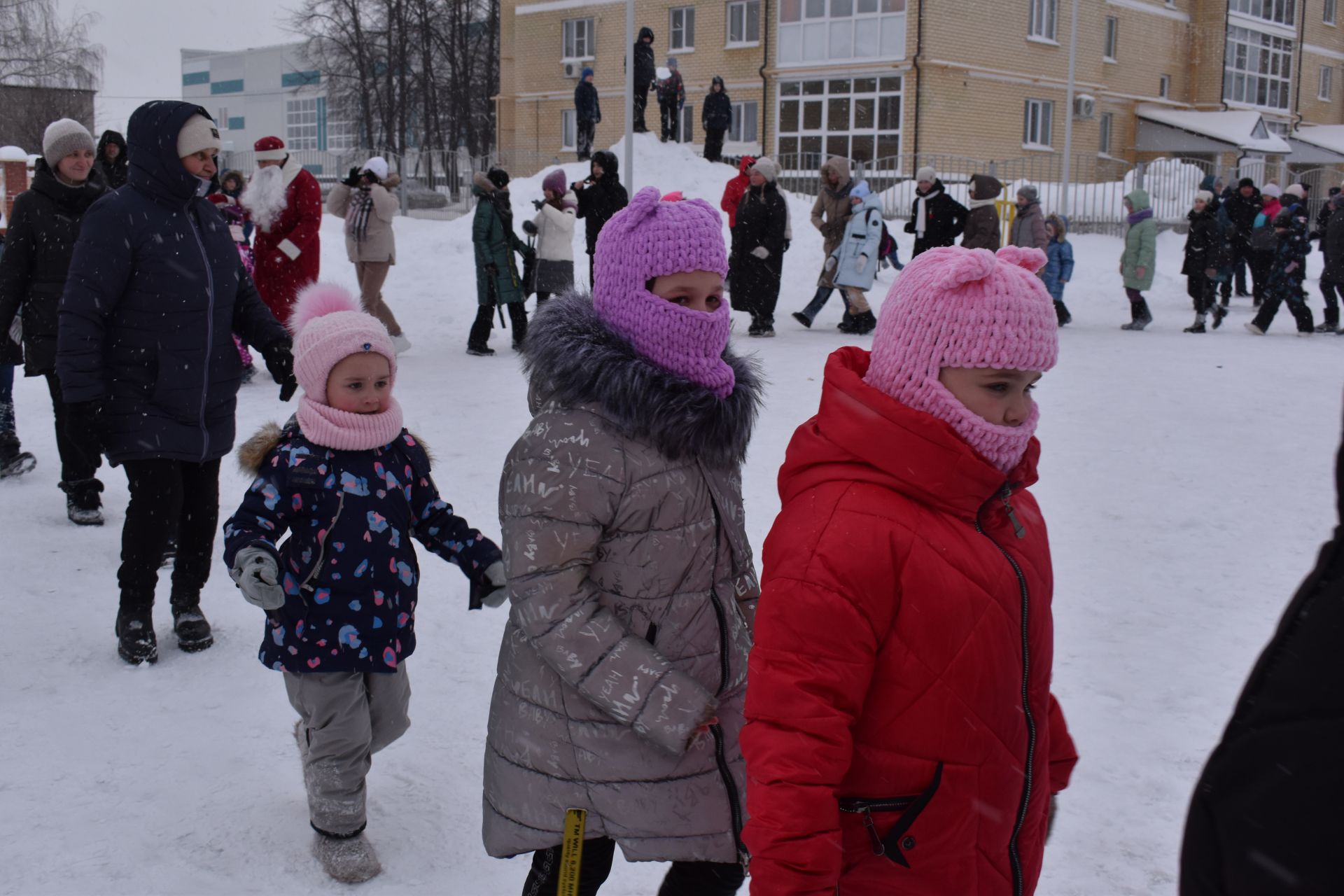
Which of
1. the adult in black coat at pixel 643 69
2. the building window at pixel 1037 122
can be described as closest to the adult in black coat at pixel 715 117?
the adult in black coat at pixel 643 69

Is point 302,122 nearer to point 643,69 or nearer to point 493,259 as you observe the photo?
point 643,69

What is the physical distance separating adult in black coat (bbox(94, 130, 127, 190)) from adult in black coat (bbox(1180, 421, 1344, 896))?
7.89 m

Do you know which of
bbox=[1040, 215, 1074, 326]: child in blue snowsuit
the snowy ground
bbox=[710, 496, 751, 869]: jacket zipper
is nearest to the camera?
bbox=[710, 496, 751, 869]: jacket zipper

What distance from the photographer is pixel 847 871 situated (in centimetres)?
189

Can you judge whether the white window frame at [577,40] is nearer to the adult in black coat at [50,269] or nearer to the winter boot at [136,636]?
the adult in black coat at [50,269]

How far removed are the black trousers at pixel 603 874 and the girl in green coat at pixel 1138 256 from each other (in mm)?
13870

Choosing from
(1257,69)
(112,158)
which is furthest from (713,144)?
(1257,69)

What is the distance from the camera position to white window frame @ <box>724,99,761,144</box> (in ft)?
109

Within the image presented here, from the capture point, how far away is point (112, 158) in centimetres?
759

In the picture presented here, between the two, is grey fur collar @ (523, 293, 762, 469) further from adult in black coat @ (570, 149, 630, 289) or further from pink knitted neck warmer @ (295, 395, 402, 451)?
adult in black coat @ (570, 149, 630, 289)

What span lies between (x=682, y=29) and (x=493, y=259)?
25.2 meters

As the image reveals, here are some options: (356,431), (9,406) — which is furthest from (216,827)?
A: (9,406)

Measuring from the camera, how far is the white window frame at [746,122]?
33312 mm

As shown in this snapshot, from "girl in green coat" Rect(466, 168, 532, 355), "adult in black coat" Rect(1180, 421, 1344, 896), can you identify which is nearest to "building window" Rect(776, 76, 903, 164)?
"girl in green coat" Rect(466, 168, 532, 355)
